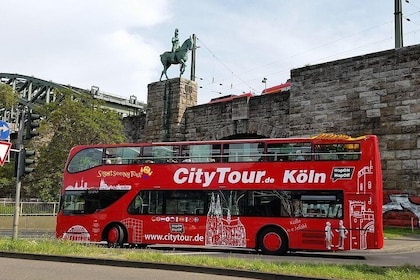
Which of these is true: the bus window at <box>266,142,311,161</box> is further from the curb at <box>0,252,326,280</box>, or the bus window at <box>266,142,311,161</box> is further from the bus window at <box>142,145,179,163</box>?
the curb at <box>0,252,326,280</box>

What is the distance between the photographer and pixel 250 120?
28.8 m

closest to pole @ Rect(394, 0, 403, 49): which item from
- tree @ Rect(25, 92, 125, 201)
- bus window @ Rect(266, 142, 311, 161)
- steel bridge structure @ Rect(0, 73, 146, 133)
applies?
bus window @ Rect(266, 142, 311, 161)

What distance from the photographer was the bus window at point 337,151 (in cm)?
1479

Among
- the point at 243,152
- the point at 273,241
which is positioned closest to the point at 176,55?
the point at 243,152

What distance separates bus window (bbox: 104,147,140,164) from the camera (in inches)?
684

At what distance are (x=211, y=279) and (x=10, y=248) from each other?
6.63 m

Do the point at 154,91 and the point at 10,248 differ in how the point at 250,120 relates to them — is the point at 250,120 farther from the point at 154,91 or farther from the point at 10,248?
the point at 10,248

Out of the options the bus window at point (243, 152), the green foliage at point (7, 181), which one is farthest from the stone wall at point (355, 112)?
the green foliage at point (7, 181)

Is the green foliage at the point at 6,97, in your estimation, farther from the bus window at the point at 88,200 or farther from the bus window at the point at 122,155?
the bus window at the point at 122,155

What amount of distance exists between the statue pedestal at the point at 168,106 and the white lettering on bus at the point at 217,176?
15986 mm

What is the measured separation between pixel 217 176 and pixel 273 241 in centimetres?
278

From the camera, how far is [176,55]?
33.1 meters

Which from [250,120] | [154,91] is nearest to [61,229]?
[250,120]

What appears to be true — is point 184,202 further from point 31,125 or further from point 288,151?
point 31,125
